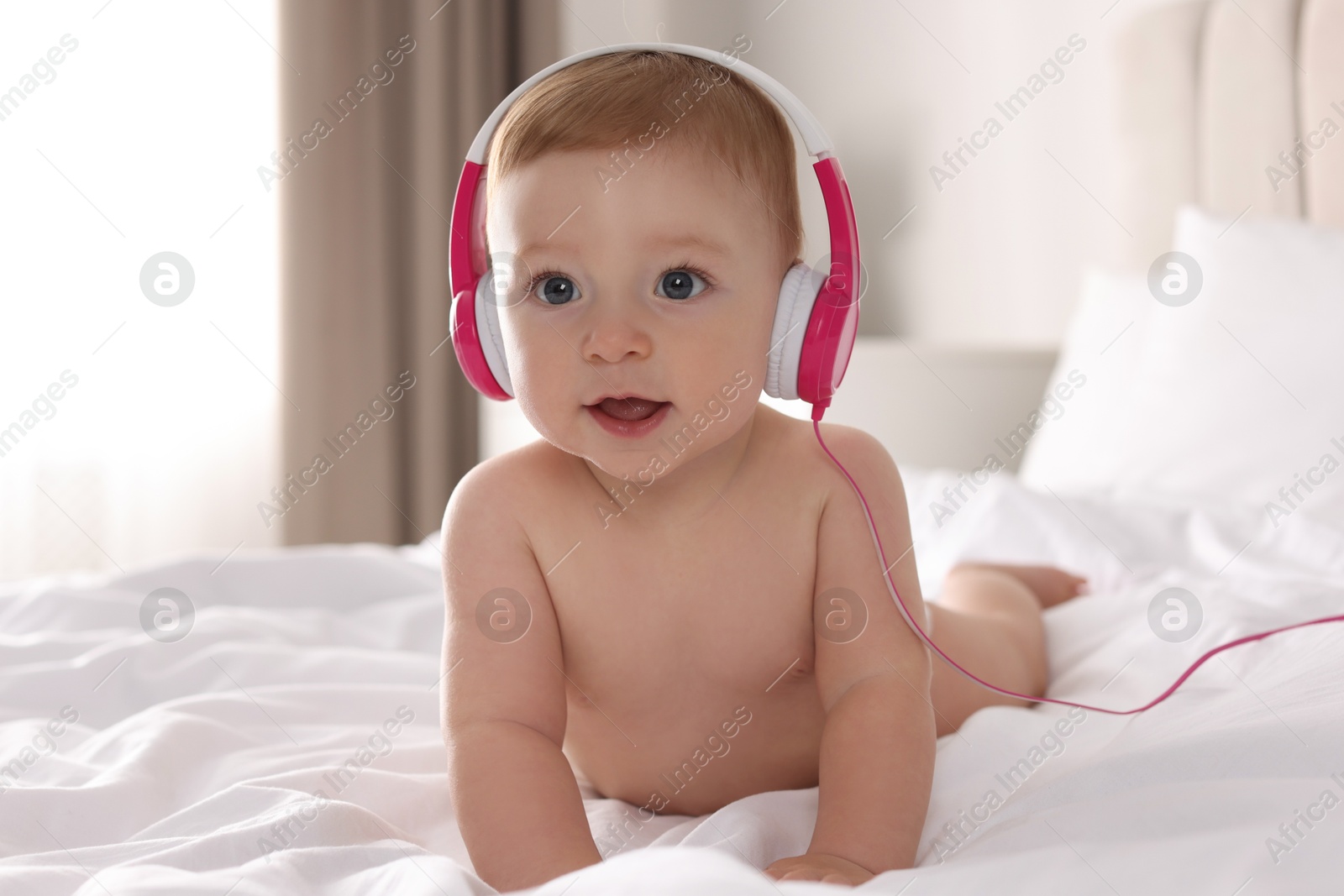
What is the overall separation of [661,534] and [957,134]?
2055 mm

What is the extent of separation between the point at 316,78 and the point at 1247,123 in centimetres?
224

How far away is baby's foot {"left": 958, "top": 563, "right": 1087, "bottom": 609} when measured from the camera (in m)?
1.23

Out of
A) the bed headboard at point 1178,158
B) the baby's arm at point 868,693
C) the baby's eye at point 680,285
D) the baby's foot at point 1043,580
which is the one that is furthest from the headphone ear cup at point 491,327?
the bed headboard at point 1178,158

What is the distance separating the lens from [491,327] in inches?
29.8

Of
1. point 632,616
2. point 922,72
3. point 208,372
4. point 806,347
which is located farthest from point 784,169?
point 208,372

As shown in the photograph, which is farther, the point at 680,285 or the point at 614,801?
the point at 614,801

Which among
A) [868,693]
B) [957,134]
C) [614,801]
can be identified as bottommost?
[614,801]

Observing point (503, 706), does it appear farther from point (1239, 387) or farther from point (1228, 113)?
point (1228, 113)

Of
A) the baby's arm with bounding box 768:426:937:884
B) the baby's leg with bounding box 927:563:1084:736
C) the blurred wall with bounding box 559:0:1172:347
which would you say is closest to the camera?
the baby's arm with bounding box 768:426:937:884

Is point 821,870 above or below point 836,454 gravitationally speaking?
below

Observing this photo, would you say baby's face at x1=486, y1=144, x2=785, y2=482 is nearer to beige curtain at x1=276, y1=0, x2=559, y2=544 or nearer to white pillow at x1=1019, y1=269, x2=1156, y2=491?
white pillow at x1=1019, y1=269, x2=1156, y2=491

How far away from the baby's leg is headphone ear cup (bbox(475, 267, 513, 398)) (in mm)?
419

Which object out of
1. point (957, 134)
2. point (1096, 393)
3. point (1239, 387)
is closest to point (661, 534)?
point (1239, 387)

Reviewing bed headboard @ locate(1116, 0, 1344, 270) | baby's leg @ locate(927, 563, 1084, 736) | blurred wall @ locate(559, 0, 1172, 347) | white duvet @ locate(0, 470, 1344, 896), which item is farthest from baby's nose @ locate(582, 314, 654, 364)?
blurred wall @ locate(559, 0, 1172, 347)
